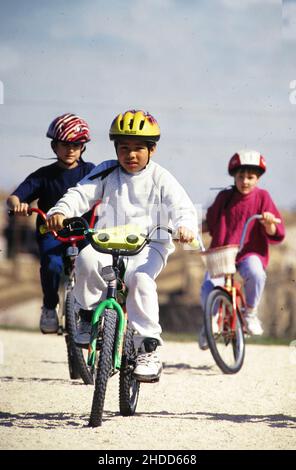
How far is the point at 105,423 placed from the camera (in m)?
6.20

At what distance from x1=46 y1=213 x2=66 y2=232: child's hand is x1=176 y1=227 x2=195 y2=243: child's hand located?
71 centimetres

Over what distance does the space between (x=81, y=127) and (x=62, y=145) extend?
0.68 feet

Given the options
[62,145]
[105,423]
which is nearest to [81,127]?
[62,145]

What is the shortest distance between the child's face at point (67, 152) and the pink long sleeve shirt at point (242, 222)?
1478 mm

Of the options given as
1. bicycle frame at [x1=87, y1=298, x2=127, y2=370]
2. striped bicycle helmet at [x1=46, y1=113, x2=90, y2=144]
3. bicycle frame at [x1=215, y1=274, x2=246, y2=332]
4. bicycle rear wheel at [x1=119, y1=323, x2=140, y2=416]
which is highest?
striped bicycle helmet at [x1=46, y1=113, x2=90, y2=144]

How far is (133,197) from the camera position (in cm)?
654

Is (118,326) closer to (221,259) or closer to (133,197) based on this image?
(133,197)

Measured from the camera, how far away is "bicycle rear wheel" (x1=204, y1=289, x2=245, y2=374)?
860 centimetres

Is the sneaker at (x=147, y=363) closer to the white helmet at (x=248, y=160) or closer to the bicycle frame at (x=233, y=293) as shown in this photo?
the bicycle frame at (x=233, y=293)

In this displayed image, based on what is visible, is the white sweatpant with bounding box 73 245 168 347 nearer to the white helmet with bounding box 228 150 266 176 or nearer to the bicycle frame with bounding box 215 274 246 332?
the bicycle frame with bounding box 215 274 246 332

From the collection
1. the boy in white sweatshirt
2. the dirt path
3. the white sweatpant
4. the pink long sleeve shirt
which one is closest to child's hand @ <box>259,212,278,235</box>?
the pink long sleeve shirt

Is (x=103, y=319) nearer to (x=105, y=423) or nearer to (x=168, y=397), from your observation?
(x=105, y=423)

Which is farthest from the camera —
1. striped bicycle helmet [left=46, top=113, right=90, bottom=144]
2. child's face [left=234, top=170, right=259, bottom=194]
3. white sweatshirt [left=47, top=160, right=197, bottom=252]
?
child's face [left=234, top=170, right=259, bottom=194]

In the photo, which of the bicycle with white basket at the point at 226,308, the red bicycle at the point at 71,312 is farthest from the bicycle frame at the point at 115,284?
the bicycle with white basket at the point at 226,308
